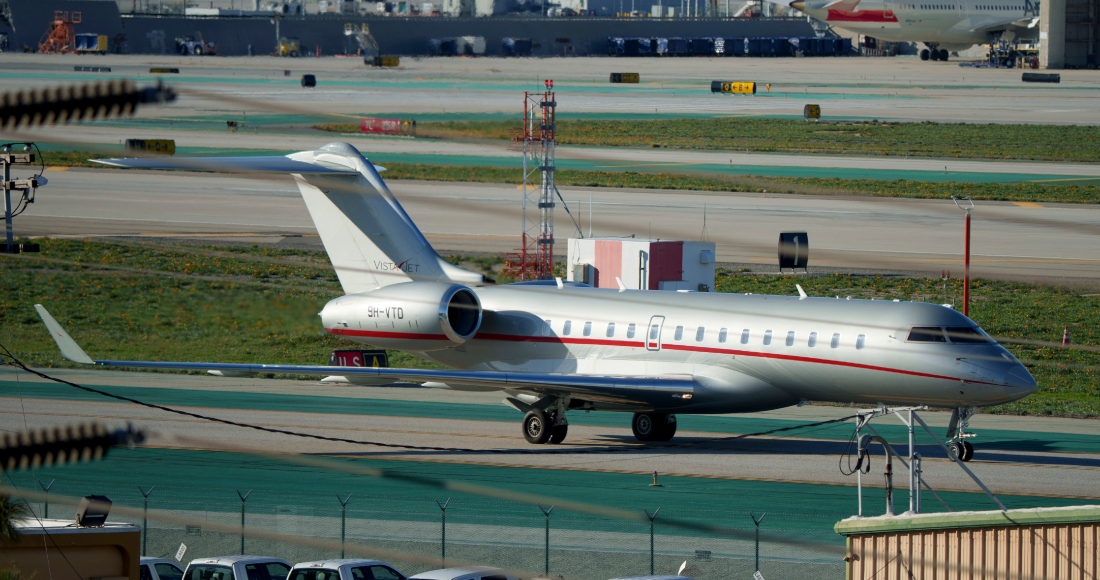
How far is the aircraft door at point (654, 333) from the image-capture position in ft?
108

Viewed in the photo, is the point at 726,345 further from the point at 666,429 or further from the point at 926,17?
the point at 926,17

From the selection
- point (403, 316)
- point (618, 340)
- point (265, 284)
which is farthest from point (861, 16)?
point (403, 316)

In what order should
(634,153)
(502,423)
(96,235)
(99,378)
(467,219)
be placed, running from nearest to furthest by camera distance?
(502,423) < (99,378) < (96,235) < (467,219) < (634,153)

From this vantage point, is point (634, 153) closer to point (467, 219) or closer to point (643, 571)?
point (467, 219)

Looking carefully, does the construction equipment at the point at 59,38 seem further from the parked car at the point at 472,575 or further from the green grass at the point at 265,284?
the parked car at the point at 472,575

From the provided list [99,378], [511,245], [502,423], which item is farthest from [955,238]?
[99,378]

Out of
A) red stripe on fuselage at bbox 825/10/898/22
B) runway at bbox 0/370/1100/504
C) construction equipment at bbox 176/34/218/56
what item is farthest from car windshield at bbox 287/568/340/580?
red stripe on fuselage at bbox 825/10/898/22

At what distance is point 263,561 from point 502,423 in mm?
17365

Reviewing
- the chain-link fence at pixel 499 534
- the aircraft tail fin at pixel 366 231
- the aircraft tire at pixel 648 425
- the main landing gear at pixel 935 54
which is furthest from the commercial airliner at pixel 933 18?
the chain-link fence at pixel 499 534

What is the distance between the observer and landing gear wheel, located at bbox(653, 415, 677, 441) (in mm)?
34531

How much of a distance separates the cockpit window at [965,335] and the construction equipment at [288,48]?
115692 millimetres

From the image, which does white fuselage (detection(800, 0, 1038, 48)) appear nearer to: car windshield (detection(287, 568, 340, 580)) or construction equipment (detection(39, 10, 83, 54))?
construction equipment (detection(39, 10, 83, 54))

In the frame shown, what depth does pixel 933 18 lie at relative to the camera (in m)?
158

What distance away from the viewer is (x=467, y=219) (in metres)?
74.9
